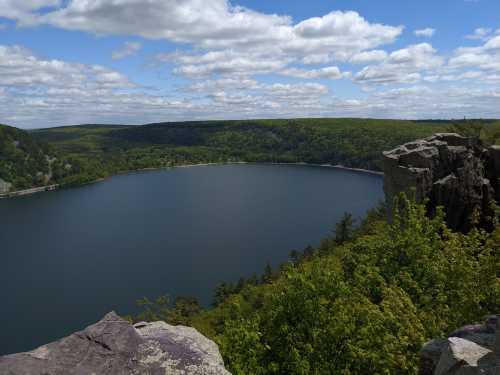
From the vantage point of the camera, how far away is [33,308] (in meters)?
97.6

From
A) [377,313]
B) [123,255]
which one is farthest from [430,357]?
[123,255]

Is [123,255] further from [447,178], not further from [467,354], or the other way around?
[467,354]

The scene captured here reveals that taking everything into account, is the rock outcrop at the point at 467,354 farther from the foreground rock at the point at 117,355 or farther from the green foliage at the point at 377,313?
the foreground rock at the point at 117,355

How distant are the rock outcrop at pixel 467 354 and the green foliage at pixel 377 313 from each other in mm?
1153

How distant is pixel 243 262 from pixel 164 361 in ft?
373

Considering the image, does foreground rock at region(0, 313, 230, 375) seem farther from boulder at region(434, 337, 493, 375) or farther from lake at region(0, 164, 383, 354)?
lake at region(0, 164, 383, 354)

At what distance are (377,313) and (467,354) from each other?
6587mm

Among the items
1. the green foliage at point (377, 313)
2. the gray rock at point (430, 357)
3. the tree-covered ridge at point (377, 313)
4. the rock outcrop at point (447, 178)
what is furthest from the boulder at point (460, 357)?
the rock outcrop at point (447, 178)

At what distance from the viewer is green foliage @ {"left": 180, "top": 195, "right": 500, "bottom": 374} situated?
52.6ft

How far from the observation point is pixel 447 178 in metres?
38.6

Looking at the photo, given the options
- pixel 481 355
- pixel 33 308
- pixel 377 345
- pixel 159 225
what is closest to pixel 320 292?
pixel 377 345

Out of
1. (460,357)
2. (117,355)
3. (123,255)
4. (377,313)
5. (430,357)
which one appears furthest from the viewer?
(123,255)

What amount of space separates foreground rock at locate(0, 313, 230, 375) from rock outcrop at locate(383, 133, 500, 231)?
3140cm

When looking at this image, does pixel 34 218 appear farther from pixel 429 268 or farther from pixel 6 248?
pixel 429 268
